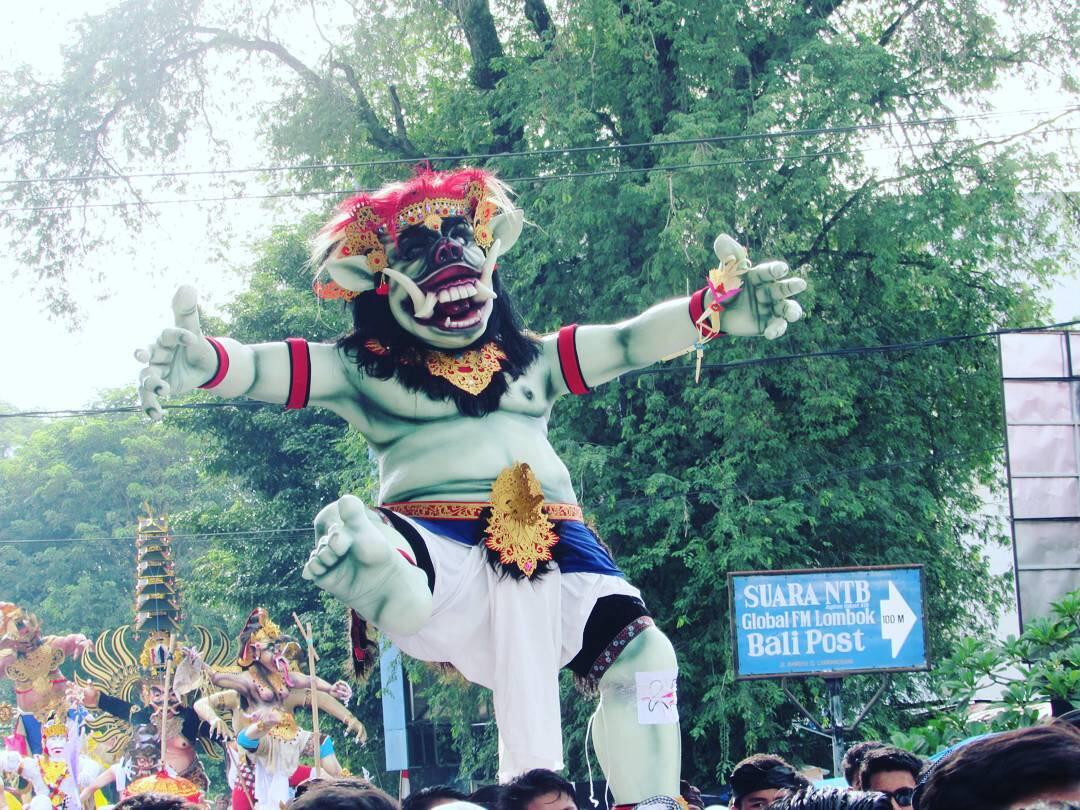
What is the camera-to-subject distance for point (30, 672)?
1321 cm

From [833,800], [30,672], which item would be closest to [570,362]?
→ [833,800]

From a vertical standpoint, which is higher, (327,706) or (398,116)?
(398,116)

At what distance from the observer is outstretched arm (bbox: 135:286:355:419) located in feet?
14.4

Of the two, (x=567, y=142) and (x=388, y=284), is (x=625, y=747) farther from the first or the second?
(x=567, y=142)

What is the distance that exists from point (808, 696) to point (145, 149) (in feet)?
26.3

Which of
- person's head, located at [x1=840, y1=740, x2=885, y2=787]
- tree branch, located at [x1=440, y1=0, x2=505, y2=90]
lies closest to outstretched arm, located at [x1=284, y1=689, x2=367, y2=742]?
tree branch, located at [x1=440, y1=0, x2=505, y2=90]

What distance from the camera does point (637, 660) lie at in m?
4.57

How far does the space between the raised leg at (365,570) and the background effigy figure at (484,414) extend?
0.09 meters

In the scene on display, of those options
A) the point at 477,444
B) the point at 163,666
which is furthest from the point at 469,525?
the point at 163,666

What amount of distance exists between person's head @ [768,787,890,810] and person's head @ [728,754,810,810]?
2046 millimetres

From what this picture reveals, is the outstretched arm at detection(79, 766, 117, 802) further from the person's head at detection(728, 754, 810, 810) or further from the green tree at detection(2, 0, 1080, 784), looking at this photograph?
the person's head at detection(728, 754, 810, 810)

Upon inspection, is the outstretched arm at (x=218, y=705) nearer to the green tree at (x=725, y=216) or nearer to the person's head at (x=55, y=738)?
the person's head at (x=55, y=738)

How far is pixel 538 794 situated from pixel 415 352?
152 cm

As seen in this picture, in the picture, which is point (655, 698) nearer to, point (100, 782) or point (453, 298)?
point (453, 298)
